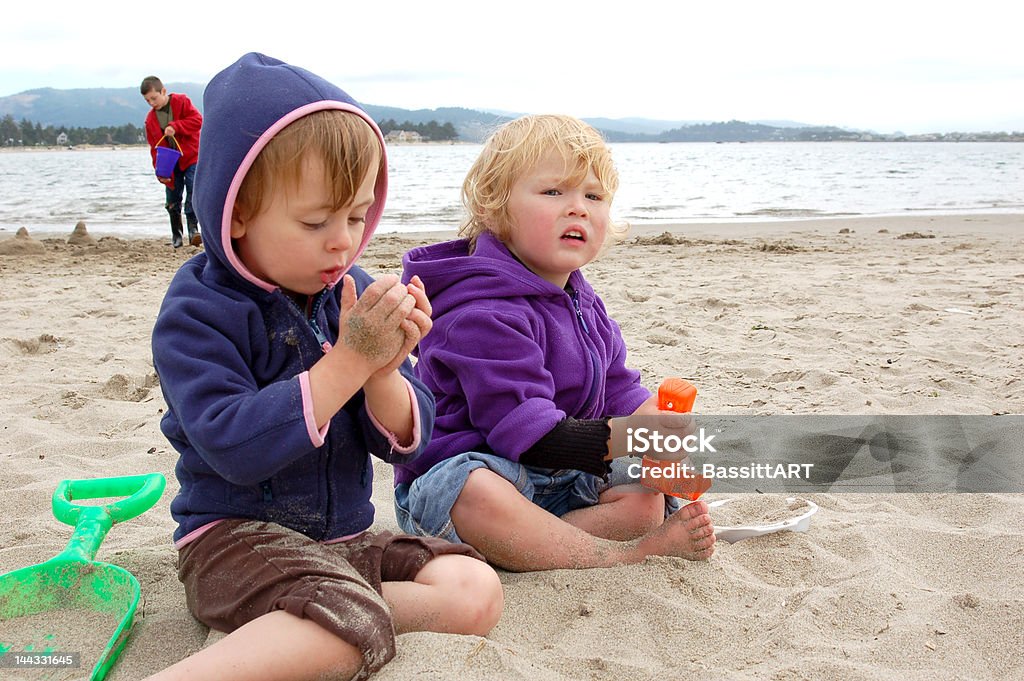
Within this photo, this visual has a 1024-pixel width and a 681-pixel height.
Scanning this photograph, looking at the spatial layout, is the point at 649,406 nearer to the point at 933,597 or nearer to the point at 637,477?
the point at 637,477

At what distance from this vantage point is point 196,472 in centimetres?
Result: 186

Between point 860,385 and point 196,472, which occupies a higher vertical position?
point 196,472

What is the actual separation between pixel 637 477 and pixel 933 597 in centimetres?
79

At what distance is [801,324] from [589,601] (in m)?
3.09

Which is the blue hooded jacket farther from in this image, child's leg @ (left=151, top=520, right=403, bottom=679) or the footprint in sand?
the footprint in sand

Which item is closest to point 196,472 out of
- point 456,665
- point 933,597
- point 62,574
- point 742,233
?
point 62,574

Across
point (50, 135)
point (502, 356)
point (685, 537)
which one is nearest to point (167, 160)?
point (502, 356)

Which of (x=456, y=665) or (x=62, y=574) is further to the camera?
(x=62, y=574)

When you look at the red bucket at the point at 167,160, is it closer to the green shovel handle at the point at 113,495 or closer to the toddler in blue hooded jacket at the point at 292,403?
the green shovel handle at the point at 113,495

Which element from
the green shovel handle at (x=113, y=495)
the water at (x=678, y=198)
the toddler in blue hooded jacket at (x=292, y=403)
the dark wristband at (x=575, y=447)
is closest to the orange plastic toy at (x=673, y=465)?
the dark wristband at (x=575, y=447)

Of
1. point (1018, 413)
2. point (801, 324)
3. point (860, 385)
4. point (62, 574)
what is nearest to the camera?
point (62, 574)

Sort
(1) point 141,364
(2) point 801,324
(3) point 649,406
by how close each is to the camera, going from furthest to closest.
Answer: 1. (2) point 801,324
2. (1) point 141,364
3. (3) point 649,406

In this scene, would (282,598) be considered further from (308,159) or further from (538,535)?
(308,159)

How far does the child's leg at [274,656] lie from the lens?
154cm
